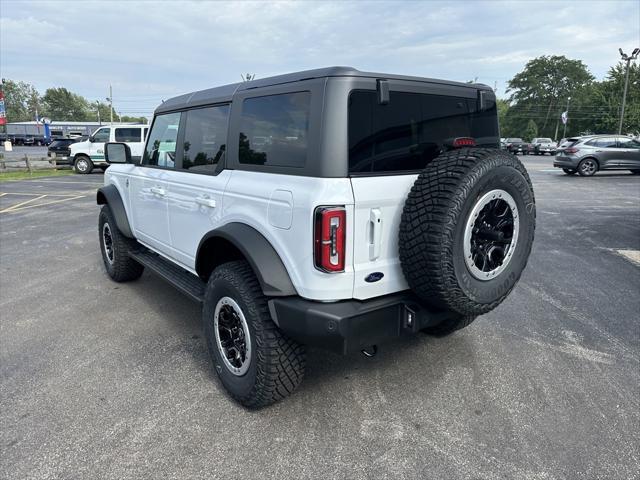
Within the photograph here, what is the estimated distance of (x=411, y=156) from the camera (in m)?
2.60

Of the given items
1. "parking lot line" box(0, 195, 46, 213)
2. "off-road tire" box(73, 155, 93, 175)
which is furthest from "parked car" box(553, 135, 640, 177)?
"off-road tire" box(73, 155, 93, 175)

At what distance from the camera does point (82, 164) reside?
20.0m

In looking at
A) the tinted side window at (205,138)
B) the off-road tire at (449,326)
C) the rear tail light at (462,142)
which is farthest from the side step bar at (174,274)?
the rear tail light at (462,142)

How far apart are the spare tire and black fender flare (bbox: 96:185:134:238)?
3292 mm

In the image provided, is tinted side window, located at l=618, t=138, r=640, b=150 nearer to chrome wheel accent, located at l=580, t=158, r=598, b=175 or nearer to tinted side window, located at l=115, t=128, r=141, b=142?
chrome wheel accent, located at l=580, t=158, r=598, b=175

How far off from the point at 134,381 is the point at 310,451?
1.42 metres

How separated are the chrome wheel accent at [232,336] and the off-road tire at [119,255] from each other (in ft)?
7.52

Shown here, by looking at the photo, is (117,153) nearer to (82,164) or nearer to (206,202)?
(206,202)

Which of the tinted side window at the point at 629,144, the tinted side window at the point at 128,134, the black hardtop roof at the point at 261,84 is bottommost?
the tinted side window at the point at 629,144

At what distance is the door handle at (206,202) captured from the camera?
297 cm

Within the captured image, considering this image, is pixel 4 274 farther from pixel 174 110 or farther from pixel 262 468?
pixel 262 468

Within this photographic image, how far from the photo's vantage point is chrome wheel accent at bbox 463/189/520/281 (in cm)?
237

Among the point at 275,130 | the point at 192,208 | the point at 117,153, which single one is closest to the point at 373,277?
the point at 275,130

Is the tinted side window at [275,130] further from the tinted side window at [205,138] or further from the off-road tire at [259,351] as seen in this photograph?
the off-road tire at [259,351]
